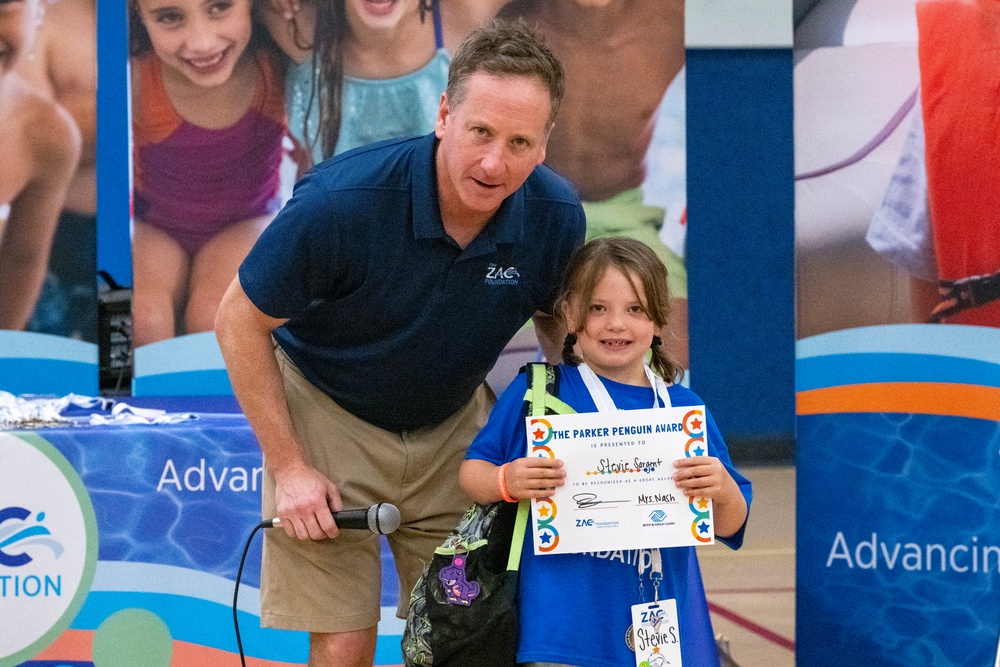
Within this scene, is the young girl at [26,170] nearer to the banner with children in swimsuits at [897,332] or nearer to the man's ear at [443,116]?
the man's ear at [443,116]

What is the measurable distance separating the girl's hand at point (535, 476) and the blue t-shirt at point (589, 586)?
12 centimetres

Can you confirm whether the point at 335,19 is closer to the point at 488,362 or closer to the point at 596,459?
the point at 488,362

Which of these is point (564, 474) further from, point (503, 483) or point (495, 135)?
point (495, 135)

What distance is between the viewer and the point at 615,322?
2145 millimetres

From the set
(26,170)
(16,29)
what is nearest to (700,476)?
(26,170)

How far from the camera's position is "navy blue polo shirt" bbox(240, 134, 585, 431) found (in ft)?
6.86

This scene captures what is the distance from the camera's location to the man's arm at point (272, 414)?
6.99 feet

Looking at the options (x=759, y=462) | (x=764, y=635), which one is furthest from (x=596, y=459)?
(x=759, y=462)

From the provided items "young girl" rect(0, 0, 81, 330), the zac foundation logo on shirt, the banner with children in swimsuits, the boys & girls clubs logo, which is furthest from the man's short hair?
"young girl" rect(0, 0, 81, 330)

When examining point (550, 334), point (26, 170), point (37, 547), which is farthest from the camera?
point (26, 170)

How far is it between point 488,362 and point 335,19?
231 cm

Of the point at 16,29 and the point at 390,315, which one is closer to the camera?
the point at 390,315

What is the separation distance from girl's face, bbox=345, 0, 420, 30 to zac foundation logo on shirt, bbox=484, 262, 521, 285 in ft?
7.37

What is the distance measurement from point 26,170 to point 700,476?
340 centimetres
